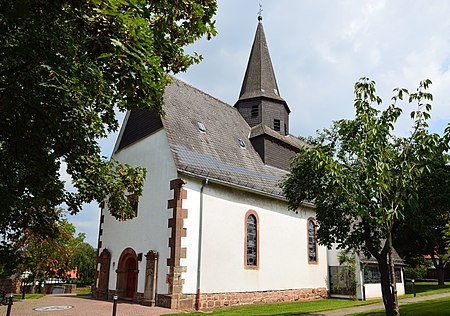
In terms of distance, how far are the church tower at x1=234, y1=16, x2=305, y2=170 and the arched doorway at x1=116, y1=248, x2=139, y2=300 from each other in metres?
8.84

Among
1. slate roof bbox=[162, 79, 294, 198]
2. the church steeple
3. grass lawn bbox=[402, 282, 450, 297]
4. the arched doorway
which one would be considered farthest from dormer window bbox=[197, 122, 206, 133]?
grass lawn bbox=[402, 282, 450, 297]

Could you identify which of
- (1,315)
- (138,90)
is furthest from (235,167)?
(138,90)

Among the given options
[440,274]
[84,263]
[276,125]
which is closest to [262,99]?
[276,125]

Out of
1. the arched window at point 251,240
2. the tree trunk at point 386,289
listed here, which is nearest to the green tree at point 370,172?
the tree trunk at point 386,289

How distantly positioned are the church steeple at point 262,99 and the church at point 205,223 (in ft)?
6.02

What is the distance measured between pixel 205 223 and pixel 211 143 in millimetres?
4592

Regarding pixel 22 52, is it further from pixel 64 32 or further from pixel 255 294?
pixel 255 294

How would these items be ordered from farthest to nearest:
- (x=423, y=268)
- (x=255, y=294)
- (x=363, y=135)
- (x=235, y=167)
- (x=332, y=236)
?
(x=423, y=268)
(x=235, y=167)
(x=255, y=294)
(x=332, y=236)
(x=363, y=135)

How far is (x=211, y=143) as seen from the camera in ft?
60.7

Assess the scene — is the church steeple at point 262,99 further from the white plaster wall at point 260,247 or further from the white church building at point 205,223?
the white plaster wall at point 260,247

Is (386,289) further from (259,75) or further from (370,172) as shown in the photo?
(259,75)

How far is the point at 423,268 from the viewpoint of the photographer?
Answer: 4412cm

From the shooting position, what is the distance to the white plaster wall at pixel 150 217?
597 inches

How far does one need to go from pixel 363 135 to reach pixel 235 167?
9.98 meters
